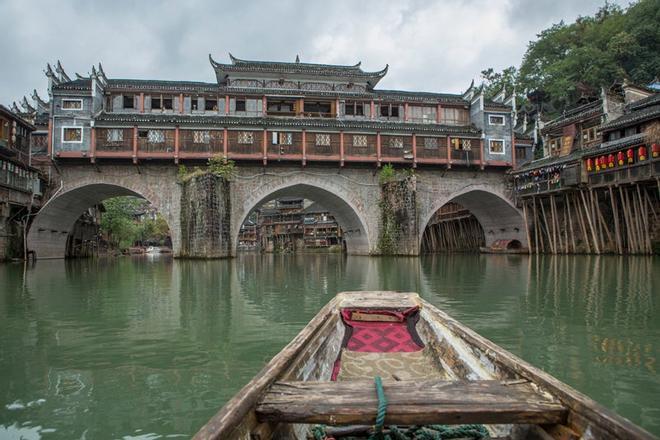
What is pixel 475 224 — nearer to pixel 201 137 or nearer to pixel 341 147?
pixel 341 147

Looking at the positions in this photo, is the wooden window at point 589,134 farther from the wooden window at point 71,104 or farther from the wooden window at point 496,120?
the wooden window at point 71,104

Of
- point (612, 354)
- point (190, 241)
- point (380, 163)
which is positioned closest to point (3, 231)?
point (190, 241)

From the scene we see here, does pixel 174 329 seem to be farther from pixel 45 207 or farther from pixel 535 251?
pixel 535 251

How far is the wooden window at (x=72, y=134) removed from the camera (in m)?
23.5

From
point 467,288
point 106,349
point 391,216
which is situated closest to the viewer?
point 106,349

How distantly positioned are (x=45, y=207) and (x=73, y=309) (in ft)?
62.2

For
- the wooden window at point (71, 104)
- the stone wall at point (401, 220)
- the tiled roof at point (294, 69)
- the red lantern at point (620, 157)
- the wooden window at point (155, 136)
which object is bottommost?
the stone wall at point (401, 220)

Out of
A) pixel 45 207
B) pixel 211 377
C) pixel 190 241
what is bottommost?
pixel 211 377

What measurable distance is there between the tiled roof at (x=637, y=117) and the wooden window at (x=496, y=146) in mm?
5676

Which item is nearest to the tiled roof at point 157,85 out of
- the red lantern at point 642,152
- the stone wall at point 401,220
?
the stone wall at point 401,220

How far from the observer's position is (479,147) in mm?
27172

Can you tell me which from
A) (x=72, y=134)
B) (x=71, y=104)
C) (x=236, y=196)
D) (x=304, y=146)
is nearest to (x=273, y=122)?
(x=304, y=146)

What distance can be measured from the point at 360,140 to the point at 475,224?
51.3 feet

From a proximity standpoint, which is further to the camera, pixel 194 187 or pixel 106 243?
pixel 106 243
